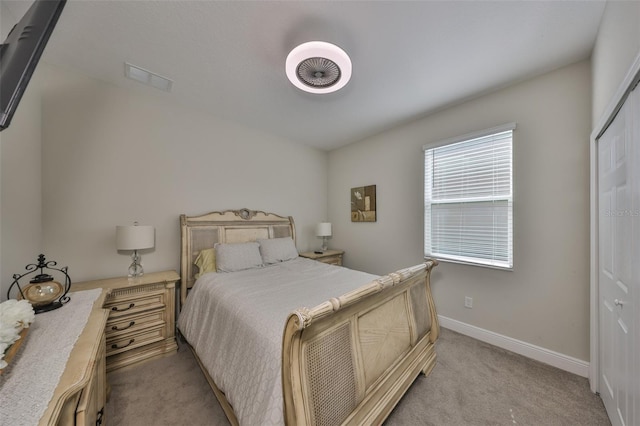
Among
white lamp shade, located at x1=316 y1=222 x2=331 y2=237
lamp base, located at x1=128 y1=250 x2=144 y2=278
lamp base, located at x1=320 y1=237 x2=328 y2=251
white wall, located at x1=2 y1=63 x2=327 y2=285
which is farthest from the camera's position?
lamp base, located at x1=320 y1=237 x2=328 y2=251

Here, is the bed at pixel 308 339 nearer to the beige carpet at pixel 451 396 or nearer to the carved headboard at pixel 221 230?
the carved headboard at pixel 221 230

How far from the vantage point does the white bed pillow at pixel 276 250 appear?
9.78 feet

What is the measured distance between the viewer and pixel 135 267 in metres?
2.37

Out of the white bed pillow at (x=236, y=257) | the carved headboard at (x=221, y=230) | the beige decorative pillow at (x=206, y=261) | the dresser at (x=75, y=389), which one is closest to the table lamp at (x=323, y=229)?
the carved headboard at (x=221, y=230)

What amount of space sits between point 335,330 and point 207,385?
1.42 m

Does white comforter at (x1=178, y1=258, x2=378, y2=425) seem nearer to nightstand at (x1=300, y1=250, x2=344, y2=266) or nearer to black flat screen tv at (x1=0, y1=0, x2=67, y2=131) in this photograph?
nightstand at (x1=300, y1=250, x2=344, y2=266)

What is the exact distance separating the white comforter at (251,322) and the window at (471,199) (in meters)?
1.27

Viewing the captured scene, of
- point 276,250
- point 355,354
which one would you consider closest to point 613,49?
point 355,354

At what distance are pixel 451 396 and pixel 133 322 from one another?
109 inches

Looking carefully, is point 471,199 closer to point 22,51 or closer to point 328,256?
point 328,256

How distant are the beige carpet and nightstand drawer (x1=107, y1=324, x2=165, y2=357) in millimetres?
192

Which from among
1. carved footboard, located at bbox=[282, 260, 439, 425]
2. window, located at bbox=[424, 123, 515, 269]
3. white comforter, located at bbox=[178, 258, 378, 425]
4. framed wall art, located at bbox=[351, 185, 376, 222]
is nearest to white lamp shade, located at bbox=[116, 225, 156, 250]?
white comforter, located at bbox=[178, 258, 378, 425]

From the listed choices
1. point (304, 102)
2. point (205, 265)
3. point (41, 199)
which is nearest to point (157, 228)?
point (205, 265)

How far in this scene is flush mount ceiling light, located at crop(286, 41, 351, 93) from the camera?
1559 millimetres
